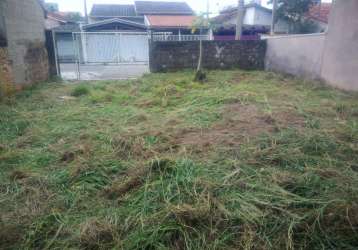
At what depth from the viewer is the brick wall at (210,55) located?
10.1 m

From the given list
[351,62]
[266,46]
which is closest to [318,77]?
[351,62]

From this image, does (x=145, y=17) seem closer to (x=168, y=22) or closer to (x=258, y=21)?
(x=168, y=22)

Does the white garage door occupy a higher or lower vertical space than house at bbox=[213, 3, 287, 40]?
lower

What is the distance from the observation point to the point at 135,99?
6.18m

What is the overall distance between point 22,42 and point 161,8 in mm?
19510

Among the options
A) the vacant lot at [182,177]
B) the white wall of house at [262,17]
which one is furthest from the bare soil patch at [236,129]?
the white wall of house at [262,17]

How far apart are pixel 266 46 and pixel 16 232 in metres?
10.4

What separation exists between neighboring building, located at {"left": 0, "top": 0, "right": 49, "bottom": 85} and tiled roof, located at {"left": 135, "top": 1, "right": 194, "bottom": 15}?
15905 mm

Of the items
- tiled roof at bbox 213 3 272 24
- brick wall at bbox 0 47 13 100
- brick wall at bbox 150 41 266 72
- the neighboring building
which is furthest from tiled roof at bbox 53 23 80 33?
brick wall at bbox 0 47 13 100

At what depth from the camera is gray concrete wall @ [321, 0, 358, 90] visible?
21.3 ft

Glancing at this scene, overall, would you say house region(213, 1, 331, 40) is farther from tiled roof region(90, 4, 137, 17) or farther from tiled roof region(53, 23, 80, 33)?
tiled roof region(53, 23, 80, 33)

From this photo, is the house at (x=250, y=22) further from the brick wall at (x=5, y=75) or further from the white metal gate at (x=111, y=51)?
the brick wall at (x=5, y=75)

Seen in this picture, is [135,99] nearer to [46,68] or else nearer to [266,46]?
[46,68]

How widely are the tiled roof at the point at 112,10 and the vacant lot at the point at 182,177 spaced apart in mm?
20577
